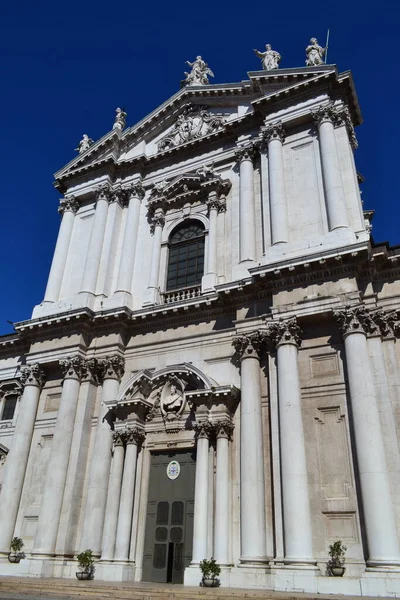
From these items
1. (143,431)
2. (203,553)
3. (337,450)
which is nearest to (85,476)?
(143,431)

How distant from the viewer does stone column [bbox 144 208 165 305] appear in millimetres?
21828

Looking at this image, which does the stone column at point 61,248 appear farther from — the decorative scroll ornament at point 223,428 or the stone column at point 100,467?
the decorative scroll ornament at point 223,428

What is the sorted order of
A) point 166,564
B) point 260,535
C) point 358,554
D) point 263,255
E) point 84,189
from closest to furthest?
point 358,554 < point 260,535 < point 166,564 < point 263,255 < point 84,189

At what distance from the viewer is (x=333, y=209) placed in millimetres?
18078

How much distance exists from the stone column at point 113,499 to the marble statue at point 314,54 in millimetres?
17614

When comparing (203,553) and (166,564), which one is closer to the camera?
(203,553)

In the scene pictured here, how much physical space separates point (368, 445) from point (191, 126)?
18.1 metres

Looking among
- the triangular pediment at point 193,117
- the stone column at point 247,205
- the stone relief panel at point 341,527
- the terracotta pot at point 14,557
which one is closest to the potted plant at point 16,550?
the terracotta pot at point 14,557

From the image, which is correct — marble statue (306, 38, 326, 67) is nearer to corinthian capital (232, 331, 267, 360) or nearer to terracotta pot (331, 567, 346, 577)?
corinthian capital (232, 331, 267, 360)

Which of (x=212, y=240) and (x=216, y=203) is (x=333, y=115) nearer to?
(x=216, y=203)

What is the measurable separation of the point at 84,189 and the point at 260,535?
62.2 ft

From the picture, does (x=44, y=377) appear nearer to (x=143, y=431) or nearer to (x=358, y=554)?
(x=143, y=431)

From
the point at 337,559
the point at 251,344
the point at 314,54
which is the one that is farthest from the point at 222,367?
the point at 314,54

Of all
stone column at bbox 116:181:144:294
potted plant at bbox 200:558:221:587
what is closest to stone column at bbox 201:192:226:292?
stone column at bbox 116:181:144:294
